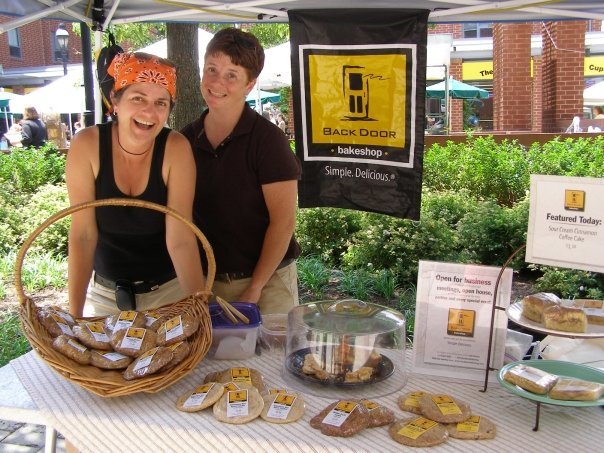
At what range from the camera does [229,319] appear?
1969 mm

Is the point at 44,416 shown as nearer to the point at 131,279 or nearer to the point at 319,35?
the point at 131,279

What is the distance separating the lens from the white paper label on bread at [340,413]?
1.48 m

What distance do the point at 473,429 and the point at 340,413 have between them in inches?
12.4

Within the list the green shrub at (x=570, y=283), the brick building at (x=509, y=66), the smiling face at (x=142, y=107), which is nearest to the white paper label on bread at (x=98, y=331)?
the smiling face at (x=142, y=107)

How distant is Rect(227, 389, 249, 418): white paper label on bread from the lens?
1531 mm

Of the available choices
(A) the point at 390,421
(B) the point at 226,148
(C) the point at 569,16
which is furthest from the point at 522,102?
(A) the point at 390,421

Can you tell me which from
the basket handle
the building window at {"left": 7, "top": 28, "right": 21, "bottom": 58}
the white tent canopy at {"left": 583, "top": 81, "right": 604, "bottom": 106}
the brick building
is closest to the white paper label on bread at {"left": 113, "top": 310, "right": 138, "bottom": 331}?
the basket handle

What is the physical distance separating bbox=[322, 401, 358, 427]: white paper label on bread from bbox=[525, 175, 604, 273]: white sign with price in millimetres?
617

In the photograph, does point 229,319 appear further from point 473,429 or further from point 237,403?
point 473,429

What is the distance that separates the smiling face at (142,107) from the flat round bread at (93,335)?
642mm

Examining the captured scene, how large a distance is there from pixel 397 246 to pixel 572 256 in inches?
152

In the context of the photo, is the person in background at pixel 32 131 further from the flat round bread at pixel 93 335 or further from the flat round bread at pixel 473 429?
the flat round bread at pixel 473 429

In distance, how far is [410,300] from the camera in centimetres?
488

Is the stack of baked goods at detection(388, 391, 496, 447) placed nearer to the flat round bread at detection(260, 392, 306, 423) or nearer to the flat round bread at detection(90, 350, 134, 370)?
the flat round bread at detection(260, 392, 306, 423)
